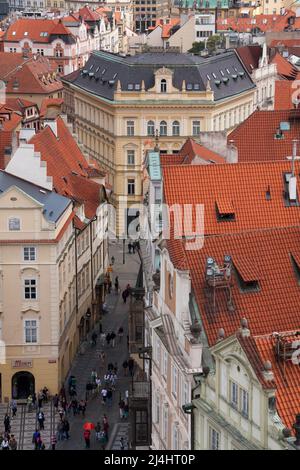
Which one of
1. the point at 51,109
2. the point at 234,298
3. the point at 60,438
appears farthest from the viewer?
the point at 51,109

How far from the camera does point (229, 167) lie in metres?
57.1

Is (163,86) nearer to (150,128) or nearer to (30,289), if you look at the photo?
(150,128)

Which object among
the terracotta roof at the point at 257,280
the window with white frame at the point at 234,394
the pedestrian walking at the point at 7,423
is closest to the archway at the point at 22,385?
the pedestrian walking at the point at 7,423

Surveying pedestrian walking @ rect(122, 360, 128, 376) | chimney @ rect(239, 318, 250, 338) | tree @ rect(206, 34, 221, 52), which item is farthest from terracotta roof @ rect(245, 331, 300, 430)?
tree @ rect(206, 34, 221, 52)

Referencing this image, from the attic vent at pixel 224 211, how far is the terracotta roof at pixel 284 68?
275 ft

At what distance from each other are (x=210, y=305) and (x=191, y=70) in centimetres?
Result: 7012

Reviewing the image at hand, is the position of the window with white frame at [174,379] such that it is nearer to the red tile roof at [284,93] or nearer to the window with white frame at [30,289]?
the window with white frame at [30,289]

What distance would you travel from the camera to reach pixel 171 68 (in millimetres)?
111375

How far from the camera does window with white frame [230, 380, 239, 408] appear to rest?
3831cm

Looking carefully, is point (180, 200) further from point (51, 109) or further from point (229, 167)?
point (51, 109)

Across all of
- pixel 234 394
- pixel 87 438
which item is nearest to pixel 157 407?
pixel 87 438

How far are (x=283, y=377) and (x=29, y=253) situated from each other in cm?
3175
